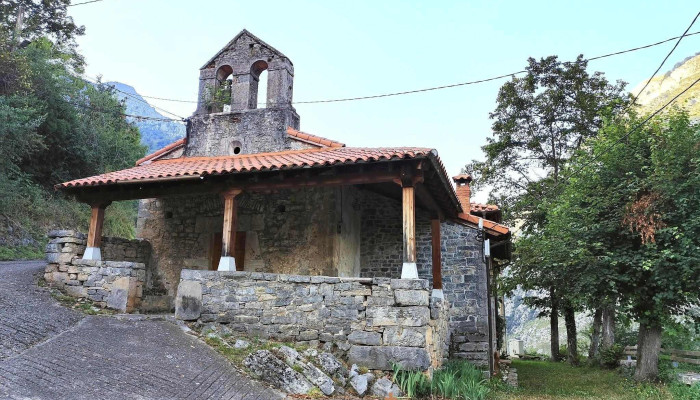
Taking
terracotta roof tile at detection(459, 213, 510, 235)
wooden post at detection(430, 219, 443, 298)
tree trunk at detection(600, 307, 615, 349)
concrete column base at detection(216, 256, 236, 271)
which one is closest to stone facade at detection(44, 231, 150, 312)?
concrete column base at detection(216, 256, 236, 271)

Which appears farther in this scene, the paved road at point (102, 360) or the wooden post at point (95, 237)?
the wooden post at point (95, 237)

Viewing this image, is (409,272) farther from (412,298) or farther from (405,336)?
(405,336)

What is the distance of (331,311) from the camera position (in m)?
7.24

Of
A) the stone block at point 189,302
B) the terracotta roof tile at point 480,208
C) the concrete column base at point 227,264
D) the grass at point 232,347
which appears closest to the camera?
the grass at point 232,347

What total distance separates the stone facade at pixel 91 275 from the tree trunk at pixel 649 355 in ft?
36.1

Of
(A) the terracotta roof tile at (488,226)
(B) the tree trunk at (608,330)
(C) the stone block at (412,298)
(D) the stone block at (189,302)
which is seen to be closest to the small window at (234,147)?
(D) the stone block at (189,302)

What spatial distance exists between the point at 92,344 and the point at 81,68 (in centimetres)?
2227

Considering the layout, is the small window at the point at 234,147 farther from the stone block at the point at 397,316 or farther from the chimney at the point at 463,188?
the chimney at the point at 463,188

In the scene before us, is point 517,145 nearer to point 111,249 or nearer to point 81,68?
point 111,249

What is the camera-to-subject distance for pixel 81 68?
24.3m

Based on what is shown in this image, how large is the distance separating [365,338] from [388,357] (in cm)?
43

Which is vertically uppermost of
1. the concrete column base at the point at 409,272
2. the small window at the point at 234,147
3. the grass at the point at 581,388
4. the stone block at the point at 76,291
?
the small window at the point at 234,147

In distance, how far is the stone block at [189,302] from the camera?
773 centimetres

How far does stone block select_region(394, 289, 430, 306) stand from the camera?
6824 millimetres
